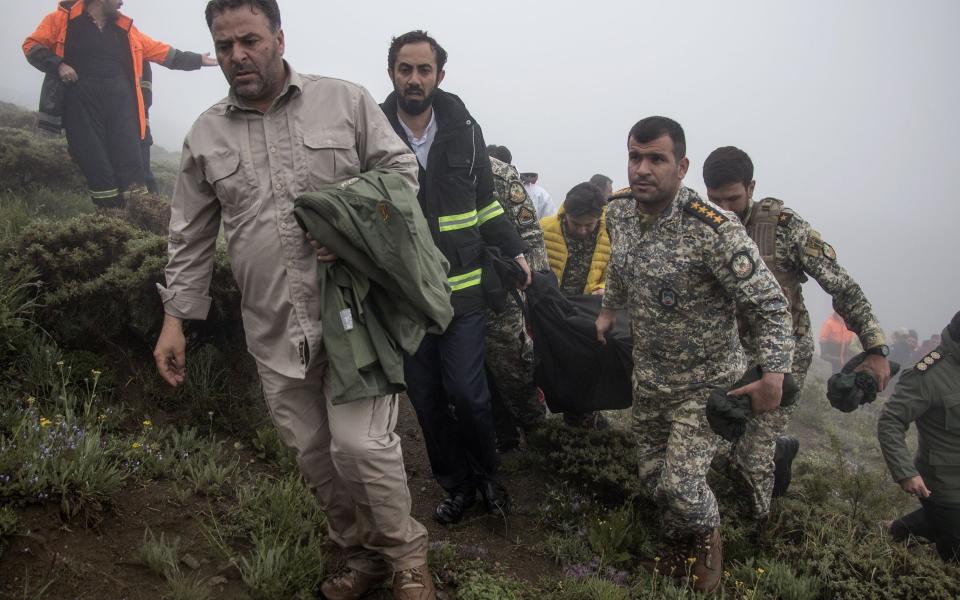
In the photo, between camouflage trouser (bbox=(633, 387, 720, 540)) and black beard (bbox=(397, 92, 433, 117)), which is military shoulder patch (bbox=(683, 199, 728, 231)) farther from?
black beard (bbox=(397, 92, 433, 117))

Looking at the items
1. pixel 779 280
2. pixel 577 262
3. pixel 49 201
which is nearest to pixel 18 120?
pixel 49 201

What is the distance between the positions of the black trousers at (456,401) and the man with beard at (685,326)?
969 millimetres

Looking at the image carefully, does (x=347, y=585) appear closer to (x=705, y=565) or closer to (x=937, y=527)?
(x=705, y=565)

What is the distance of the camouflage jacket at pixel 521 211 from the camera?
4656mm

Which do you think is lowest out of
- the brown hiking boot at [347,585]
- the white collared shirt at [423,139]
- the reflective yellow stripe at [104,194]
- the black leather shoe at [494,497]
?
the black leather shoe at [494,497]

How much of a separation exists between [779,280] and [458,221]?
2248mm

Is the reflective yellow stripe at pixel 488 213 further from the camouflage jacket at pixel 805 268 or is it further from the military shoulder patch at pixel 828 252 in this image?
the military shoulder patch at pixel 828 252

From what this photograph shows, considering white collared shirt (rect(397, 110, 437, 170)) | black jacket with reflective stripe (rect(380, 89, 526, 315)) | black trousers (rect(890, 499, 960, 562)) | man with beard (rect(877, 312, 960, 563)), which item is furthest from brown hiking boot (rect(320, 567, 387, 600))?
black trousers (rect(890, 499, 960, 562))

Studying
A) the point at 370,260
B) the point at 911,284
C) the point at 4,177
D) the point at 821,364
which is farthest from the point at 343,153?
the point at 911,284

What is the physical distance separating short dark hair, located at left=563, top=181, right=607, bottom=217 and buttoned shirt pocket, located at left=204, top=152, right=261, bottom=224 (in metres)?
3.69

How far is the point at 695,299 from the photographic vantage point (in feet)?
11.6

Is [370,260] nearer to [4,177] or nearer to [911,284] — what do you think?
[4,177]

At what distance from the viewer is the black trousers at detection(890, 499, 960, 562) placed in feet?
14.5

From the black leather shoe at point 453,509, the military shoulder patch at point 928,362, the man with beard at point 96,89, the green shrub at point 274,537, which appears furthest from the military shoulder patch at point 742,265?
the man with beard at point 96,89
